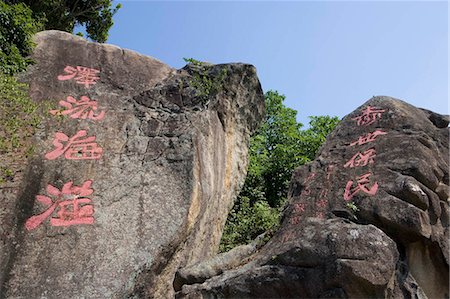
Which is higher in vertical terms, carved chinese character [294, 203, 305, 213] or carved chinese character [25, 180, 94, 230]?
carved chinese character [294, 203, 305, 213]

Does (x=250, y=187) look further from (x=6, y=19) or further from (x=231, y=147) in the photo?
(x=6, y=19)

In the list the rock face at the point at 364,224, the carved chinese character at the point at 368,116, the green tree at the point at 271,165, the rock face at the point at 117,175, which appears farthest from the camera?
the green tree at the point at 271,165

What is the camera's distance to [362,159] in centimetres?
691

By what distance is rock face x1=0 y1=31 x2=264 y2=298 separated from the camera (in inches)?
198

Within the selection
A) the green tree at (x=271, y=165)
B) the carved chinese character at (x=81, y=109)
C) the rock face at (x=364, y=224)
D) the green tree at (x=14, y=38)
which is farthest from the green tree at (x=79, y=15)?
the rock face at (x=364, y=224)

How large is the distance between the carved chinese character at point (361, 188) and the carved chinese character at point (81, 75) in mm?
4544

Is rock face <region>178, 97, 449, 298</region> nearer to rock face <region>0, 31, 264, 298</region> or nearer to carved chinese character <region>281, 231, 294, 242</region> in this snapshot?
carved chinese character <region>281, 231, 294, 242</region>

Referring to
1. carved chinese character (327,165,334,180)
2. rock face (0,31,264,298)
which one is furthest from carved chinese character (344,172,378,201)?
rock face (0,31,264,298)

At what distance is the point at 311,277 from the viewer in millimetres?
4375

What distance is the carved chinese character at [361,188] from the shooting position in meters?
6.16

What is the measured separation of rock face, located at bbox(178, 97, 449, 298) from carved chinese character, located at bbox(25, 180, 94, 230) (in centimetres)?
147

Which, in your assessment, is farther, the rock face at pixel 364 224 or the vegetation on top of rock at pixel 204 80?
the vegetation on top of rock at pixel 204 80

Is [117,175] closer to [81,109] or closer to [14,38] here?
[81,109]

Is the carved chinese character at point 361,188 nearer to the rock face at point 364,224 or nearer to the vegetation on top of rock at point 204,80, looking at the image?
the rock face at point 364,224
